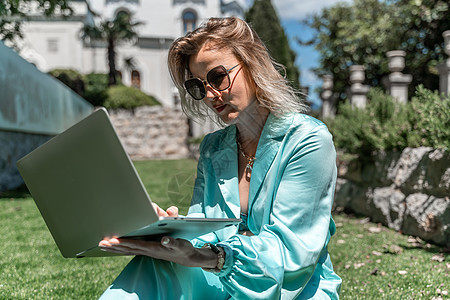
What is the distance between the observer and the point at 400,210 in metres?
4.89

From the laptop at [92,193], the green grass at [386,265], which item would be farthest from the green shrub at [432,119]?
the laptop at [92,193]

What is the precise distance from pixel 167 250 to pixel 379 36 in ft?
49.1

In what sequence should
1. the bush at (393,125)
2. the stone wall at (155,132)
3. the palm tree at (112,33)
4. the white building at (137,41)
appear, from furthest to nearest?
the white building at (137,41) → the palm tree at (112,33) → the stone wall at (155,132) → the bush at (393,125)

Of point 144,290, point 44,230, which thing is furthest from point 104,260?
point 144,290

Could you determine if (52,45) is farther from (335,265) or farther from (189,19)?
(335,265)

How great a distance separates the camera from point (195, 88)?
6.27 feet

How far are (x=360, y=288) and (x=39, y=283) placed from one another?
2.22m

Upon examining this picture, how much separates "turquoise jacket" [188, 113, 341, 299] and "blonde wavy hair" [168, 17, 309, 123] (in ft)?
0.27

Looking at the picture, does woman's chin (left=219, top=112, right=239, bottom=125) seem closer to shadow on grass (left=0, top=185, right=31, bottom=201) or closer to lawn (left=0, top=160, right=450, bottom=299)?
lawn (left=0, top=160, right=450, bottom=299)

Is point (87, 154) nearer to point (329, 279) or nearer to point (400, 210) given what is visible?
point (329, 279)

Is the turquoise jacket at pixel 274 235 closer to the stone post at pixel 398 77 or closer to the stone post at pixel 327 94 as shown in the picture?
the stone post at pixel 398 77

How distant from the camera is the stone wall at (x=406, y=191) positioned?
4035 mm

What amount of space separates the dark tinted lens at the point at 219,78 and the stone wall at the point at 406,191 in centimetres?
286

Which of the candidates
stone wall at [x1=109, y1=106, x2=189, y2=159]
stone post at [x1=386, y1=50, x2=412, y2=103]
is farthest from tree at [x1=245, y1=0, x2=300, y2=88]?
stone post at [x1=386, y1=50, x2=412, y2=103]
